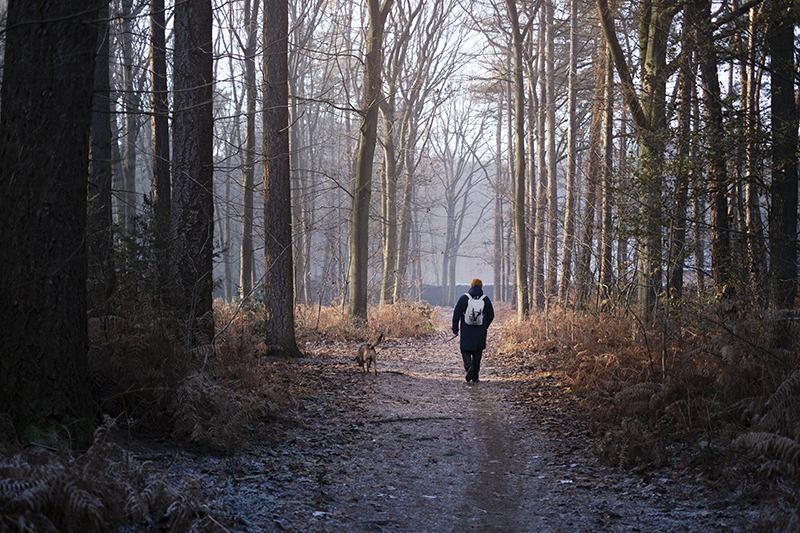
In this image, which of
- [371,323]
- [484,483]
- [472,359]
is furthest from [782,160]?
[371,323]

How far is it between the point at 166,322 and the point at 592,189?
1333 centimetres

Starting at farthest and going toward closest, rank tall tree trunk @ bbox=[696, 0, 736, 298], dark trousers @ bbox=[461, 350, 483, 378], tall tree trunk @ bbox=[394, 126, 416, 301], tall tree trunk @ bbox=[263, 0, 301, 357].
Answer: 1. tall tree trunk @ bbox=[394, 126, 416, 301]
2. tall tree trunk @ bbox=[263, 0, 301, 357]
3. dark trousers @ bbox=[461, 350, 483, 378]
4. tall tree trunk @ bbox=[696, 0, 736, 298]

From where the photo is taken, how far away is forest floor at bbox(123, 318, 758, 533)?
14.6ft

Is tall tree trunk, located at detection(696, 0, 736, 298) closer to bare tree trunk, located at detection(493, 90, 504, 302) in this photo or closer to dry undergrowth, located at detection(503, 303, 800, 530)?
dry undergrowth, located at detection(503, 303, 800, 530)

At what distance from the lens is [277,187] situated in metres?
11.6

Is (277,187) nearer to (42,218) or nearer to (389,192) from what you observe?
(42,218)

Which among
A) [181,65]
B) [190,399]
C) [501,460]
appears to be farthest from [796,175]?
[181,65]

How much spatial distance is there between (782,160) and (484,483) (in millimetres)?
5343

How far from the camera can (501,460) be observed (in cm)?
626

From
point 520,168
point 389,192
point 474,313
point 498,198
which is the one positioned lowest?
point 474,313

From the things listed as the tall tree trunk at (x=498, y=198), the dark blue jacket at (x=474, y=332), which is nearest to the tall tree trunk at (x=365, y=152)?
the dark blue jacket at (x=474, y=332)

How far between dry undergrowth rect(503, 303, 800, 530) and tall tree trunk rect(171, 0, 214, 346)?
527cm

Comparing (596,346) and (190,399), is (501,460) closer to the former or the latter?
(190,399)

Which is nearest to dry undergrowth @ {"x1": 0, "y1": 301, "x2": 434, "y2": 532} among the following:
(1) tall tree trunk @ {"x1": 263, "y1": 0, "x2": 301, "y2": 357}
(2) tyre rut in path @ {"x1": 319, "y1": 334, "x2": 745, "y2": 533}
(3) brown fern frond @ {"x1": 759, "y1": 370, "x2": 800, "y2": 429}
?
(2) tyre rut in path @ {"x1": 319, "y1": 334, "x2": 745, "y2": 533}
